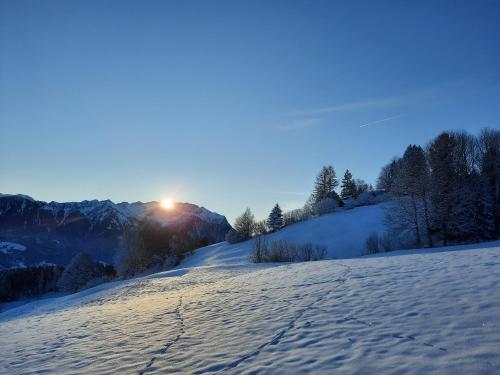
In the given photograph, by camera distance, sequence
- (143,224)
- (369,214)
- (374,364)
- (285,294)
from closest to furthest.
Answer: (374,364) < (285,294) < (369,214) < (143,224)

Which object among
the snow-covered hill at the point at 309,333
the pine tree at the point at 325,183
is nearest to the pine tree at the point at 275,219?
the pine tree at the point at 325,183

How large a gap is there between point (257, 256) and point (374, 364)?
1281 inches

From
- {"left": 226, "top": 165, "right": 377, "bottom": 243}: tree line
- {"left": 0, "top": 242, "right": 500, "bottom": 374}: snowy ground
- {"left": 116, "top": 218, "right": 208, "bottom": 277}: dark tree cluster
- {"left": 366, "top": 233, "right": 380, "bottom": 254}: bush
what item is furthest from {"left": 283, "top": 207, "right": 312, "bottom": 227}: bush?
{"left": 0, "top": 242, "right": 500, "bottom": 374}: snowy ground

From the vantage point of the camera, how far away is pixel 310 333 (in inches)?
297

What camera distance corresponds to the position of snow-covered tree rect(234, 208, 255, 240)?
6562cm

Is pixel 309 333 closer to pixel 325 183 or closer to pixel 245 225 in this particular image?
pixel 245 225

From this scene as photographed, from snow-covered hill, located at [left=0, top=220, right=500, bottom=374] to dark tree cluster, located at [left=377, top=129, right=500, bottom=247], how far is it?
24.1 meters

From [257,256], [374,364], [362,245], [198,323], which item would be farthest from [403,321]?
[362,245]

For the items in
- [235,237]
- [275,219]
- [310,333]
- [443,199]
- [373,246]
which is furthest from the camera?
[275,219]

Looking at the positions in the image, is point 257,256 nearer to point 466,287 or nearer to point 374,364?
point 466,287

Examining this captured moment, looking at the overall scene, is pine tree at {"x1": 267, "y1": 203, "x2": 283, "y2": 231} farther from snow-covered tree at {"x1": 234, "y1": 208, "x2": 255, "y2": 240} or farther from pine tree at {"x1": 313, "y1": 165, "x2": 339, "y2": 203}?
pine tree at {"x1": 313, "y1": 165, "x2": 339, "y2": 203}

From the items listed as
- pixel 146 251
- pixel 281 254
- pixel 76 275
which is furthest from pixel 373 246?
pixel 76 275

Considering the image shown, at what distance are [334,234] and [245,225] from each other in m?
21.1

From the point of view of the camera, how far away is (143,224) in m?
62.0
